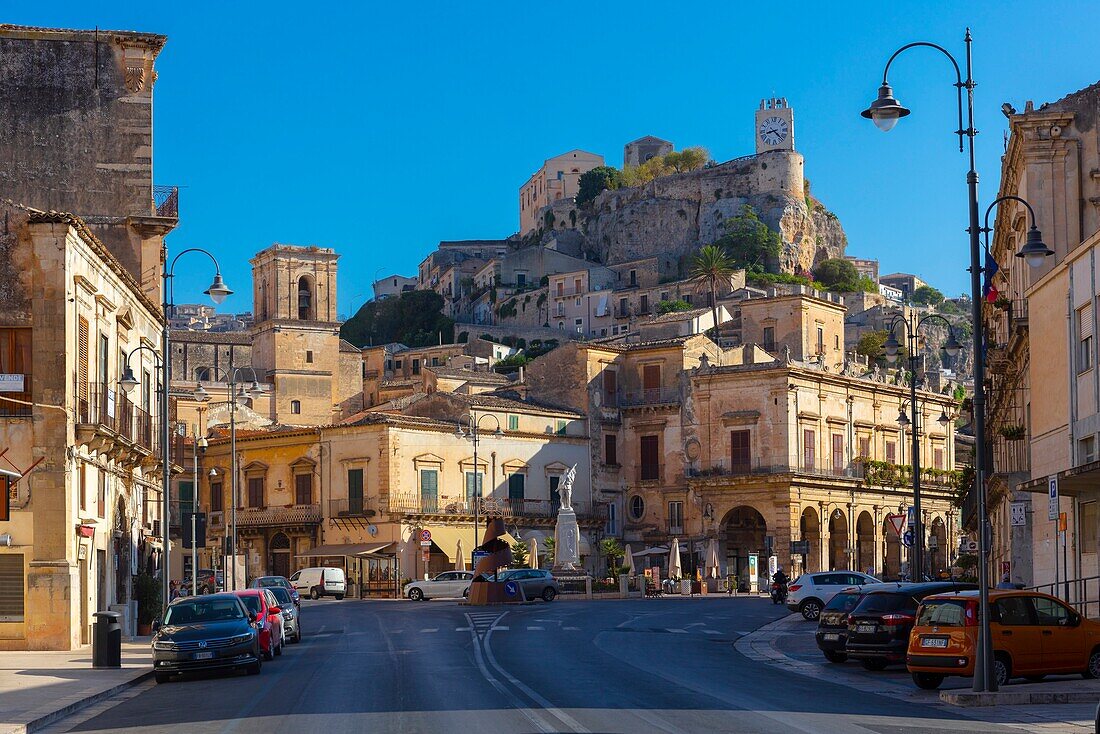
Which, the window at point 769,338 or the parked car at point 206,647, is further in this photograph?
the window at point 769,338

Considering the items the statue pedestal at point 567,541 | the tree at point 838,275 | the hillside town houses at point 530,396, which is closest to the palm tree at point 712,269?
the hillside town houses at point 530,396

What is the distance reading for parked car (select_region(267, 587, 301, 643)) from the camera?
3625cm

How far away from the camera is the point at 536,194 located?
196m

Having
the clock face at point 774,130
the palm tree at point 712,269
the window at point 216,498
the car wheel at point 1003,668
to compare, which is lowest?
the car wheel at point 1003,668

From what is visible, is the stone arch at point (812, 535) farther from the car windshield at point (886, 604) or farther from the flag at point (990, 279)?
the car windshield at point (886, 604)

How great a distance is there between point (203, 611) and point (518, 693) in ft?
29.7

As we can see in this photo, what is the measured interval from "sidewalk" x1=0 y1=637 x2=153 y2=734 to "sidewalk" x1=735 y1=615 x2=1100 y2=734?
37.4ft

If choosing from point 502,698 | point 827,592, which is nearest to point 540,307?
point 827,592

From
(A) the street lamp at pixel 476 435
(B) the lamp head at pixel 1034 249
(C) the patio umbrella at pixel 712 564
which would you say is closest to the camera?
(B) the lamp head at pixel 1034 249

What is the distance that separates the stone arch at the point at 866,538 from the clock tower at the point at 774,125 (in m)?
90.5

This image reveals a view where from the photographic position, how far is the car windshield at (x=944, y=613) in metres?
23.0

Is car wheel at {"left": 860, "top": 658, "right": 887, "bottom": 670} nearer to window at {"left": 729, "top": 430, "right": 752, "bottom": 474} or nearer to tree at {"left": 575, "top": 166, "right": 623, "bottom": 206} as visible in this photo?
window at {"left": 729, "top": 430, "right": 752, "bottom": 474}

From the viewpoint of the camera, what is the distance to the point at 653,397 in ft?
289

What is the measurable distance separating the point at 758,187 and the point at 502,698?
479 ft
